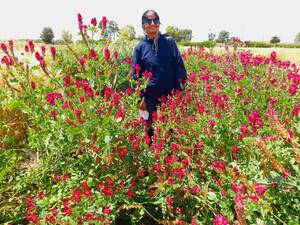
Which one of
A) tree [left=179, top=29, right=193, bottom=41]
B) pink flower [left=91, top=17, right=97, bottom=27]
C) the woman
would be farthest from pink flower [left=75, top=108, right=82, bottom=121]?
tree [left=179, top=29, right=193, bottom=41]

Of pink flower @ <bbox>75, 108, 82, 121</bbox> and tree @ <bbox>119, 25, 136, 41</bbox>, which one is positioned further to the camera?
tree @ <bbox>119, 25, 136, 41</bbox>

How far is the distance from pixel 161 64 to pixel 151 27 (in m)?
0.43

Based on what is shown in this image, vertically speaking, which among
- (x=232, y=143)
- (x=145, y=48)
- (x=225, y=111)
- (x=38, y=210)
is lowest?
(x=38, y=210)

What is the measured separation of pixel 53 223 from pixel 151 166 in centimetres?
83

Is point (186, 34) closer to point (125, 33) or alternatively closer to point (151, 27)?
point (125, 33)

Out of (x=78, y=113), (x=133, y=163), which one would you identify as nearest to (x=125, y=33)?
(x=133, y=163)

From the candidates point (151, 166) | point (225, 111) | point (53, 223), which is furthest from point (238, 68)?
point (53, 223)

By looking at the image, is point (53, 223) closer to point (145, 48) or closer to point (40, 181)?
point (40, 181)

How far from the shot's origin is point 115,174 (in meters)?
2.39

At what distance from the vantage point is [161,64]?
374 cm

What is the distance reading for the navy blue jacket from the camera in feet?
12.3

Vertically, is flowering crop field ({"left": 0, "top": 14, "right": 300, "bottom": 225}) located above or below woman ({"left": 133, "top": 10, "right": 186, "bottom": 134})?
below

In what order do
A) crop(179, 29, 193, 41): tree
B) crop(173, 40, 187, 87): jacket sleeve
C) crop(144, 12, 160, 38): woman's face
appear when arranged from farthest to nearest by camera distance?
1. crop(179, 29, 193, 41): tree
2. crop(173, 40, 187, 87): jacket sleeve
3. crop(144, 12, 160, 38): woman's face

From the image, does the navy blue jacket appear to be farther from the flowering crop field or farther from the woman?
the flowering crop field
